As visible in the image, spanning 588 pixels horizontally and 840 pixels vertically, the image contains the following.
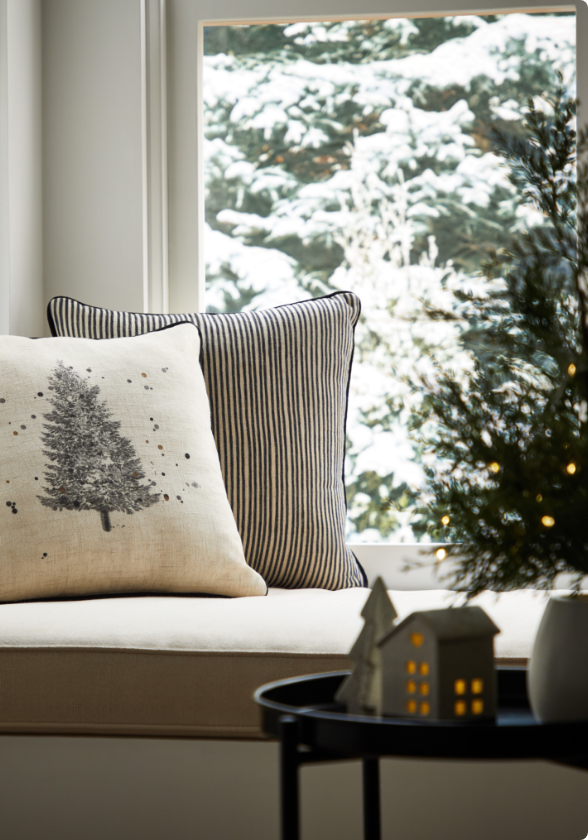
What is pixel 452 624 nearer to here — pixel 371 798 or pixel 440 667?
pixel 440 667

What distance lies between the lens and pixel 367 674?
0.69 metres

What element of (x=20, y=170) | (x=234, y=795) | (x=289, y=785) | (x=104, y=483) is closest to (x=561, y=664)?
(x=289, y=785)

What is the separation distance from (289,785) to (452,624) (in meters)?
0.19

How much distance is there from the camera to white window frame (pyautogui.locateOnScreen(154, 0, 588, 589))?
1992 mm

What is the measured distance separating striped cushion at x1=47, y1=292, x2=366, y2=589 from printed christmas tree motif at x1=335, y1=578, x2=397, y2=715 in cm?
84

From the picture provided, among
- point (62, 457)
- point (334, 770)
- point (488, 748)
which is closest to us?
point (488, 748)

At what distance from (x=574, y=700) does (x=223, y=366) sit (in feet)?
3.65

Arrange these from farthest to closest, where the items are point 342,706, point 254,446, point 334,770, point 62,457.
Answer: point 254,446, point 62,457, point 334,770, point 342,706

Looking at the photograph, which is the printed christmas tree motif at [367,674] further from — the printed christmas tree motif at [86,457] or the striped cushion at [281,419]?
the striped cushion at [281,419]

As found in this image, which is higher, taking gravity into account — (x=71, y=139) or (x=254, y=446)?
(x=71, y=139)

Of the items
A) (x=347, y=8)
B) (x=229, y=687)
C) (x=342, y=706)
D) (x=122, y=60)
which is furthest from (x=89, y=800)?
(x=347, y=8)

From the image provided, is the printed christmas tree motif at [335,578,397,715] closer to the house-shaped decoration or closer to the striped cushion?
the house-shaped decoration

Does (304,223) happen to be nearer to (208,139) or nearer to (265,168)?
(265,168)

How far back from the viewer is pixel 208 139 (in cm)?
204
